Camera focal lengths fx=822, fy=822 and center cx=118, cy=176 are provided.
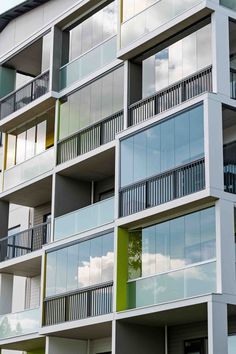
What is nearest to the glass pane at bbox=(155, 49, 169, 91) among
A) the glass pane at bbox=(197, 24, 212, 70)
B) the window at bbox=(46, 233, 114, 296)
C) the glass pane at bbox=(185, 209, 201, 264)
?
the glass pane at bbox=(197, 24, 212, 70)

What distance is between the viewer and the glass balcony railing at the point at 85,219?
30.9 metres

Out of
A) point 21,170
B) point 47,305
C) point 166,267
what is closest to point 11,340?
point 47,305

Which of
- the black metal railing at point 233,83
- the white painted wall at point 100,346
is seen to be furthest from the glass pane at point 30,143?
the black metal railing at point 233,83

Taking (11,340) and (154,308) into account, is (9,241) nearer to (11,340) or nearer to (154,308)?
(11,340)

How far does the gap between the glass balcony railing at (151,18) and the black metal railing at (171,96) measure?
2434 mm

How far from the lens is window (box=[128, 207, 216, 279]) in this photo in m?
26.3

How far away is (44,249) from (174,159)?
824 centimetres

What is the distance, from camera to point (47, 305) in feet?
106

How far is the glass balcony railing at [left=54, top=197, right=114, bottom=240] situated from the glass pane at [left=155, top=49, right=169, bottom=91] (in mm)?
4619

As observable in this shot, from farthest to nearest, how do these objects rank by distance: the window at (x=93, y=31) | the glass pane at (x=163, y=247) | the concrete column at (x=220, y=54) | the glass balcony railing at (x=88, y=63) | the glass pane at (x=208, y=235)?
the window at (x=93, y=31) → the glass balcony railing at (x=88, y=63) → the glass pane at (x=163, y=247) → the concrete column at (x=220, y=54) → the glass pane at (x=208, y=235)

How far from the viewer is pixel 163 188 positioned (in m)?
28.1

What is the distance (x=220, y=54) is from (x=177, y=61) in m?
2.47

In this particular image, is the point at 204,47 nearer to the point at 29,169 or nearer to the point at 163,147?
the point at 163,147

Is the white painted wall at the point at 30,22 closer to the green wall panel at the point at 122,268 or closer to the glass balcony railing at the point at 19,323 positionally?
the glass balcony railing at the point at 19,323
